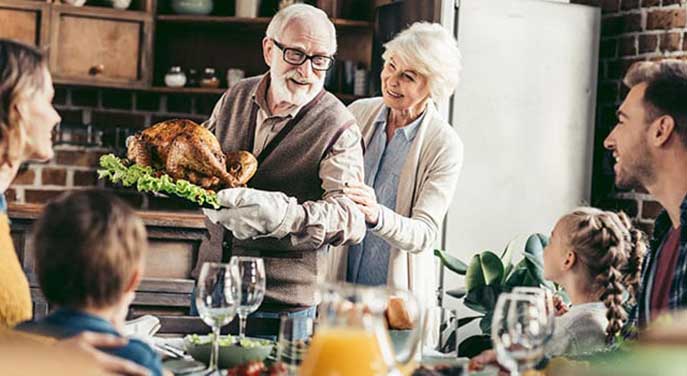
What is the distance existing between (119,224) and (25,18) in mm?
3435

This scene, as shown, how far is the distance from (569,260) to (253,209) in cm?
81

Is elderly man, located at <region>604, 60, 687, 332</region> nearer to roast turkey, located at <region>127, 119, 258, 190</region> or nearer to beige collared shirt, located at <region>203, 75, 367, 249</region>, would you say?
beige collared shirt, located at <region>203, 75, 367, 249</region>

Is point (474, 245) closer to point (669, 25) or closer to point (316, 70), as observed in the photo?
point (669, 25)

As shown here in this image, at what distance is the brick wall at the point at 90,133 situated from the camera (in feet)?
15.8

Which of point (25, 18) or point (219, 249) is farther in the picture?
point (25, 18)

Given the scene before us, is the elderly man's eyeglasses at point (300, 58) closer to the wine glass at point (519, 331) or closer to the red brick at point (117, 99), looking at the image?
the wine glass at point (519, 331)

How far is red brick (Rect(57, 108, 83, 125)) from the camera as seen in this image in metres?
4.87

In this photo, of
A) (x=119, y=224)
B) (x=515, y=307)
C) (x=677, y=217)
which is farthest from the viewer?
(x=677, y=217)

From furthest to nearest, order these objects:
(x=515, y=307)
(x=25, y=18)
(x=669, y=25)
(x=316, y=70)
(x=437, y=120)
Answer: (x=25, y=18), (x=669, y=25), (x=437, y=120), (x=316, y=70), (x=515, y=307)

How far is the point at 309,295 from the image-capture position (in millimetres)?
2754

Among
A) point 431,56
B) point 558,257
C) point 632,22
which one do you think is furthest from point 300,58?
point 632,22

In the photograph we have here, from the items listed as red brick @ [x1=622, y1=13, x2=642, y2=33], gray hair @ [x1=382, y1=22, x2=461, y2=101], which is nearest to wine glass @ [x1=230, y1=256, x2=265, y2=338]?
gray hair @ [x1=382, y1=22, x2=461, y2=101]

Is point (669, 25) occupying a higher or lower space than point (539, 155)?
higher

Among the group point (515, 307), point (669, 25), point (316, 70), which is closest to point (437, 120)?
point (316, 70)
